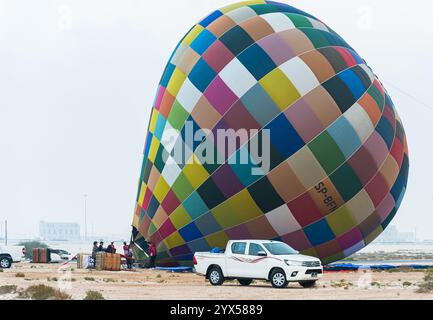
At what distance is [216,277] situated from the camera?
25938 millimetres

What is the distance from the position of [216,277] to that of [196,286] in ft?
2.77

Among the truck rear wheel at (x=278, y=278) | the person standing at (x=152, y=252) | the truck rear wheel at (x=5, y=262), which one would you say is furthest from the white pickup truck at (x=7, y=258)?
the truck rear wheel at (x=278, y=278)

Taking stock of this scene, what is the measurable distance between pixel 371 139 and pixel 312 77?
373 cm

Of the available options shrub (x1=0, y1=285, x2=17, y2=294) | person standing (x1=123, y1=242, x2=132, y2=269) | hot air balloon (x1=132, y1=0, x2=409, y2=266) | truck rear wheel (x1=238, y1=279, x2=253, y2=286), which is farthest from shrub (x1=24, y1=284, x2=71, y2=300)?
person standing (x1=123, y1=242, x2=132, y2=269)

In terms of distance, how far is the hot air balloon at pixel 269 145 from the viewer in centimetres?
3042

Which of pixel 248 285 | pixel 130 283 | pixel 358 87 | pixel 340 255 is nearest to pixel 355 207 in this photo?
pixel 340 255

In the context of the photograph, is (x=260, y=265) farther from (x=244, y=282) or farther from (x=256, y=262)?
(x=244, y=282)

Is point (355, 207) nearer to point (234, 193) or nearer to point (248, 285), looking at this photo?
point (234, 193)

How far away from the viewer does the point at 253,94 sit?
30.9 m

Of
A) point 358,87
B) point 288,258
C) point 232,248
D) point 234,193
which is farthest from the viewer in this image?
point 358,87

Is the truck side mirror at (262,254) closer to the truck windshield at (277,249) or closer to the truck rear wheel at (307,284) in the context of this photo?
the truck windshield at (277,249)

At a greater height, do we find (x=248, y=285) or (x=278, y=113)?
(x=278, y=113)

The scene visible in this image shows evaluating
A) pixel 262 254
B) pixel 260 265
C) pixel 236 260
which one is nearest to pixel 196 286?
pixel 236 260

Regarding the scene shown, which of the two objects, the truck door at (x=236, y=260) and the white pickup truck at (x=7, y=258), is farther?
the white pickup truck at (x=7, y=258)
